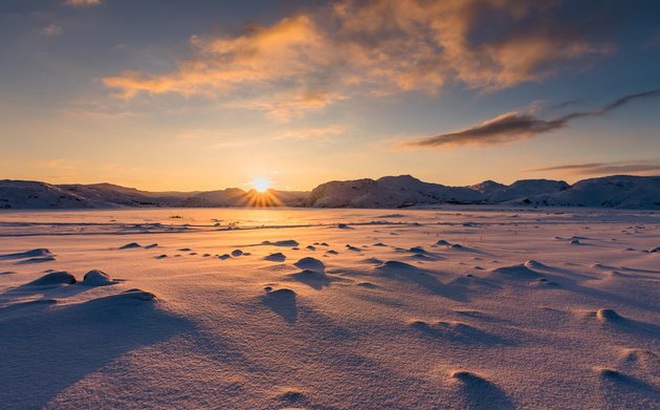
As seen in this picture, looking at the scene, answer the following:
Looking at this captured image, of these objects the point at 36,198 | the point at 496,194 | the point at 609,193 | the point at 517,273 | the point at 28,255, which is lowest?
the point at 517,273

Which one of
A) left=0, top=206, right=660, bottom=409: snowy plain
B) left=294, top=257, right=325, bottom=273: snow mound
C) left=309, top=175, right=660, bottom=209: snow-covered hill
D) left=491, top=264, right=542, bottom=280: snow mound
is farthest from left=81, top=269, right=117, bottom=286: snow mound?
left=309, top=175, right=660, bottom=209: snow-covered hill

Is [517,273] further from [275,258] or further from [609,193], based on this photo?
[609,193]

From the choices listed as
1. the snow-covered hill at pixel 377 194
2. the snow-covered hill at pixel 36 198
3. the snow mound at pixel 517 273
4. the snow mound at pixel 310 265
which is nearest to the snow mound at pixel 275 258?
the snow mound at pixel 310 265

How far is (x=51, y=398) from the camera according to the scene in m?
1.51

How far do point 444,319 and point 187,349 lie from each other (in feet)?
6.10

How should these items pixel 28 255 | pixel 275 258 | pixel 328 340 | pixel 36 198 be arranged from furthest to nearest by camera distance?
pixel 36 198 < pixel 28 255 < pixel 275 258 < pixel 328 340

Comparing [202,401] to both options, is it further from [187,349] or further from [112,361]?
[112,361]

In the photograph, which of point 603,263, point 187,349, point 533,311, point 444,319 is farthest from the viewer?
point 603,263

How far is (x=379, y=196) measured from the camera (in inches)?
2248

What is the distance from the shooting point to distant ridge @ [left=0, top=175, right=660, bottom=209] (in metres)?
38.3

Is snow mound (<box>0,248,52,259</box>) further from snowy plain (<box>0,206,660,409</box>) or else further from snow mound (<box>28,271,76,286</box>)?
snow mound (<box>28,271,76,286</box>)

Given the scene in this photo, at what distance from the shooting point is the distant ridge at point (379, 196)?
38281 mm

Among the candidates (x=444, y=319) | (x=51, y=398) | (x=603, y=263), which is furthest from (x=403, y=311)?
(x=603, y=263)

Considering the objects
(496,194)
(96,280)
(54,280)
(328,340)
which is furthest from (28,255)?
(496,194)
